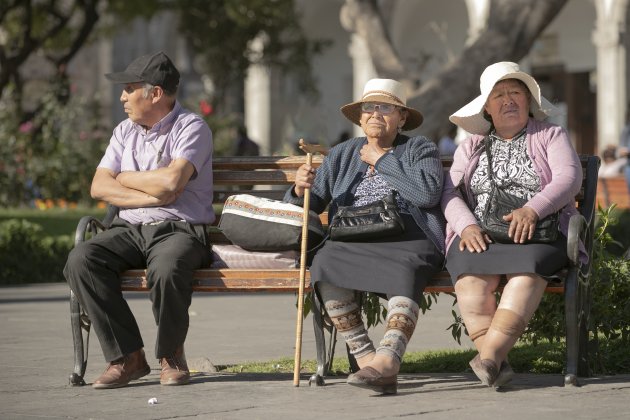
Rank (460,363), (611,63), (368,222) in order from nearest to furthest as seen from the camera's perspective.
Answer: (368,222)
(460,363)
(611,63)

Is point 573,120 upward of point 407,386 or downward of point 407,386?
upward

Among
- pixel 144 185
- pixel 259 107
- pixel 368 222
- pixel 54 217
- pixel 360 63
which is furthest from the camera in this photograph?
pixel 259 107

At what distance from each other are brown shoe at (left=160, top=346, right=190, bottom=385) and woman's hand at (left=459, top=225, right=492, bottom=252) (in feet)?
4.28

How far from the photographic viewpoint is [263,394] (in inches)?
251

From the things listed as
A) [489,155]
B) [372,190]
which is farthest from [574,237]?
[372,190]

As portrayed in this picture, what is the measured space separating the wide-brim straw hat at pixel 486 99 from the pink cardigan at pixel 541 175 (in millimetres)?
55

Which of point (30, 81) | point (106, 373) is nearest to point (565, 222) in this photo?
point (106, 373)

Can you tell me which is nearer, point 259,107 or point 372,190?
point 372,190

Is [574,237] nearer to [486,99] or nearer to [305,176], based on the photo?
[486,99]

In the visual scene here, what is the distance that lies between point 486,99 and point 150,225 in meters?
1.60

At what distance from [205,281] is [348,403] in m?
1.14

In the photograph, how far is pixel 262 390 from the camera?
6.50m

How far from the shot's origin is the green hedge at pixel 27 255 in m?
14.3

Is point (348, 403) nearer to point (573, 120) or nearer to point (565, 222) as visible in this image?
point (565, 222)
